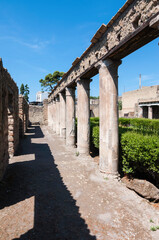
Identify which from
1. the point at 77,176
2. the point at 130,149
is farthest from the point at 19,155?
the point at 130,149

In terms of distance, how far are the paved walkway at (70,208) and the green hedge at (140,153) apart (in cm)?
76

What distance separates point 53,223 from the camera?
2855 mm

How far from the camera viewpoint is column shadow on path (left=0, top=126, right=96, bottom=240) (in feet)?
8.63

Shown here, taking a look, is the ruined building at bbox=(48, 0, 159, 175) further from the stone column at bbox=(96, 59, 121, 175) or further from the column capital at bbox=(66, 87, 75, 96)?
the column capital at bbox=(66, 87, 75, 96)

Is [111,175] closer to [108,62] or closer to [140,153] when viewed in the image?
[140,153]

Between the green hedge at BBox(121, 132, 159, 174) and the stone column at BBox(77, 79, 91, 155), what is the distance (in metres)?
2.52

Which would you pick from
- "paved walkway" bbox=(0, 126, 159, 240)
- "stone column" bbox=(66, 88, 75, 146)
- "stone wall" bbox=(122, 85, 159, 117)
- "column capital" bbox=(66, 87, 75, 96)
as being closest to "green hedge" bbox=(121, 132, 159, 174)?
"paved walkway" bbox=(0, 126, 159, 240)

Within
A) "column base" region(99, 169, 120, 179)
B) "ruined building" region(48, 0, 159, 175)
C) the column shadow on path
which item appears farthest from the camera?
"column base" region(99, 169, 120, 179)

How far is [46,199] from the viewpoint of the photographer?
3.63m

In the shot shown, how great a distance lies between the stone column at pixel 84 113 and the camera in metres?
7.19

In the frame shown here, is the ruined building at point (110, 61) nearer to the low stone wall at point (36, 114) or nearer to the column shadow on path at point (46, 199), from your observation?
the column shadow on path at point (46, 199)

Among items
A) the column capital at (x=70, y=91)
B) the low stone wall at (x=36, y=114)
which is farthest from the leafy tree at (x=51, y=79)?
the column capital at (x=70, y=91)

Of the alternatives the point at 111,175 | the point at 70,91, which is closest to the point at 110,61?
the point at 111,175

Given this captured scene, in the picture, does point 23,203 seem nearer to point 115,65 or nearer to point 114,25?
point 115,65
